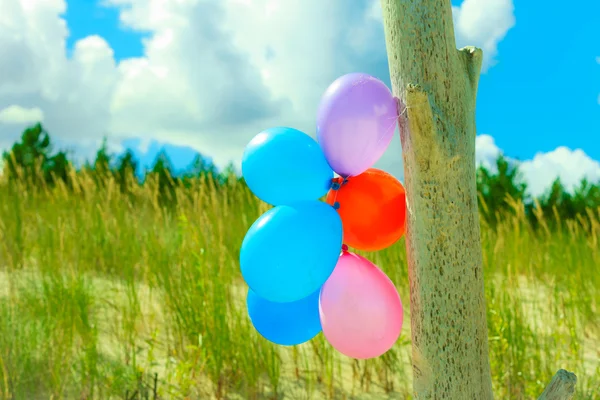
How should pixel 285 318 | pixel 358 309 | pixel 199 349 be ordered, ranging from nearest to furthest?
pixel 358 309, pixel 285 318, pixel 199 349

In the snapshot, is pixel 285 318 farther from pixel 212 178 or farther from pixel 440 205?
pixel 212 178

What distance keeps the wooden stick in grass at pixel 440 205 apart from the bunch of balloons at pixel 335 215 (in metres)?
0.09

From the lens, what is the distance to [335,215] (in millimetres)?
1678

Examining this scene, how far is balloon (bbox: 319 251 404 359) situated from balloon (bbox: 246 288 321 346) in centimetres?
12

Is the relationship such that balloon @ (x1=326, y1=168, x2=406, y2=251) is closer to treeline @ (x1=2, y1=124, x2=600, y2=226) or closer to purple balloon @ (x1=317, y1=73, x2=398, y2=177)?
purple balloon @ (x1=317, y1=73, x2=398, y2=177)

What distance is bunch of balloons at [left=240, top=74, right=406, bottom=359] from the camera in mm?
1608

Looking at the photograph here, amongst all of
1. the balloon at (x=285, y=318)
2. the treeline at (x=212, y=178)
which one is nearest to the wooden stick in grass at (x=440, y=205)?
the balloon at (x=285, y=318)

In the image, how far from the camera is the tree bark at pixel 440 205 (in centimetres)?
161

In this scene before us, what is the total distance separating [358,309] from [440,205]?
40cm

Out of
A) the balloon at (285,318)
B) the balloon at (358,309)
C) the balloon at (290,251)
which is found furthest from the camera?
the balloon at (285,318)

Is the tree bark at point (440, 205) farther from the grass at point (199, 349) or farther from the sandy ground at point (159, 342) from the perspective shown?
the sandy ground at point (159, 342)

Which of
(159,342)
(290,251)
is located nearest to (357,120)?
(290,251)

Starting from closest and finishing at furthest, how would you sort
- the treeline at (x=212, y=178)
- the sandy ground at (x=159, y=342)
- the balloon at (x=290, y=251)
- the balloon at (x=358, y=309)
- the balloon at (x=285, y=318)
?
the balloon at (x=290, y=251)
the balloon at (x=358, y=309)
the balloon at (x=285, y=318)
the sandy ground at (x=159, y=342)
the treeline at (x=212, y=178)

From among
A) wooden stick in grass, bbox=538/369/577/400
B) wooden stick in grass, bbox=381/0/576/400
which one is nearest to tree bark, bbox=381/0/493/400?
wooden stick in grass, bbox=381/0/576/400
